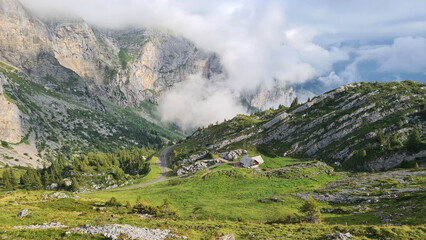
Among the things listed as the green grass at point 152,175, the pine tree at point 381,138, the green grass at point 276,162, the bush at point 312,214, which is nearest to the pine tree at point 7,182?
the green grass at point 152,175

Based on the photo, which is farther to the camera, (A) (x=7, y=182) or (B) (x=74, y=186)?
(A) (x=7, y=182)

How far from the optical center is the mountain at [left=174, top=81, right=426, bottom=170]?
78.7 metres

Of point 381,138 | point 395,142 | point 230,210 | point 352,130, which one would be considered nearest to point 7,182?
point 230,210

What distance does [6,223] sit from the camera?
2916cm

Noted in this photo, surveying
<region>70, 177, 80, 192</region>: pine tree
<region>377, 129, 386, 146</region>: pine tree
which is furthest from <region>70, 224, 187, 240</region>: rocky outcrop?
<region>377, 129, 386, 146</region>: pine tree

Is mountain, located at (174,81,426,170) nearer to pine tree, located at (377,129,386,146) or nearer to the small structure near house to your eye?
pine tree, located at (377,129,386,146)

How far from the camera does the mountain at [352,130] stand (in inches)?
3098

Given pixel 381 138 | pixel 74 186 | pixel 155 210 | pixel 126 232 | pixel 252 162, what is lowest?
pixel 155 210

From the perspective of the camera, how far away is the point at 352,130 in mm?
98500

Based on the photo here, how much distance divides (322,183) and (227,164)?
41.8 metres

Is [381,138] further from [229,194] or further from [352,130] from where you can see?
[229,194]

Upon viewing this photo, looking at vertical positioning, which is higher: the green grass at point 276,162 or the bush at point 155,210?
the green grass at point 276,162

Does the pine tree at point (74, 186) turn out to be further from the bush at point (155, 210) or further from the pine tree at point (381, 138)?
the pine tree at point (381, 138)

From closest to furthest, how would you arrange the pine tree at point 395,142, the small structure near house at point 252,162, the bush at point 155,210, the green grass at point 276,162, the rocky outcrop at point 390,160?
the bush at point 155,210
the rocky outcrop at point 390,160
the pine tree at point 395,142
the green grass at point 276,162
the small structure near house at point 252,162
